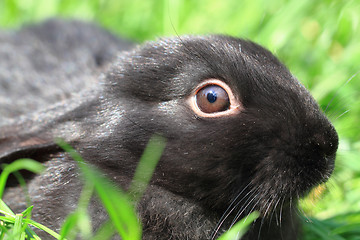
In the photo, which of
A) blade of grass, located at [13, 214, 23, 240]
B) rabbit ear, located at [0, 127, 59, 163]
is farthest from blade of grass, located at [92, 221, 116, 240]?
rabbit ear, located at [0, 127, 59, 163]

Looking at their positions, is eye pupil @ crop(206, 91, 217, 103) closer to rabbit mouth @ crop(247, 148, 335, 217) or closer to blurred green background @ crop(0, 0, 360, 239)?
rabbit mouth @ crop(247, 148, 335, 217)

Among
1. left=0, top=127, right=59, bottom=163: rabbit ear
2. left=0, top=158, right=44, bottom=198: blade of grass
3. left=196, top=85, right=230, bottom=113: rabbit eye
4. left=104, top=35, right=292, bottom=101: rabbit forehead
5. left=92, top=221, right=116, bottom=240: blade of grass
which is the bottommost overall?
left=92, top=221, right=116, bottom=240: blade of grass

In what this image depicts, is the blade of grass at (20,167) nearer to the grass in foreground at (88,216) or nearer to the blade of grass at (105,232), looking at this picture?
the grass in foreground at (88,216)

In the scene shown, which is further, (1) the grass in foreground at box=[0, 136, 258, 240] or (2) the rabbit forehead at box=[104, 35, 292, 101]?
(2) the rabbit forehead at box=[104, 35, 292, 101]

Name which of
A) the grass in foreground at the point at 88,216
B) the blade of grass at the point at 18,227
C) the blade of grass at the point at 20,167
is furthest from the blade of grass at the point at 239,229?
the blade of grass at the point at 20,167

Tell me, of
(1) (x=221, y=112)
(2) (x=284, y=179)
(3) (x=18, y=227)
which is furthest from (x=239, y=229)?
(3) (x=18, y=227)
